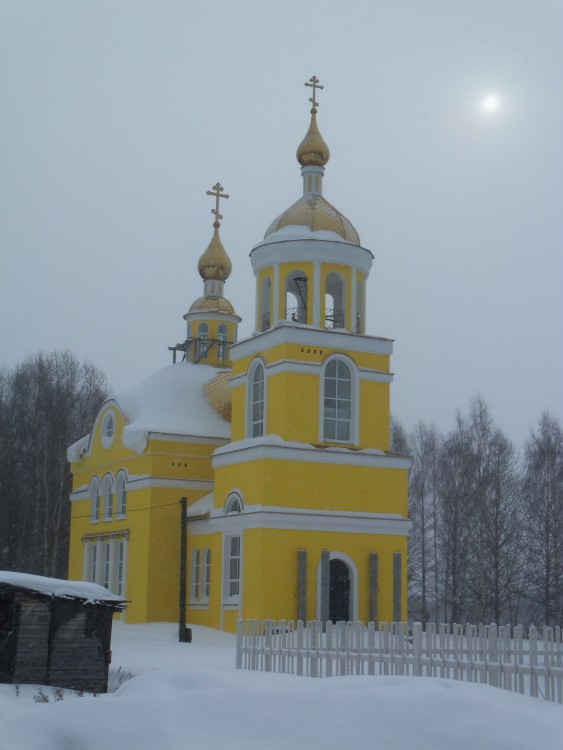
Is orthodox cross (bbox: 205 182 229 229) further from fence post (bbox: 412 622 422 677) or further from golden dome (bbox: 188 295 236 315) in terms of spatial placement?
fence post (bbox: 412 622 422 677)

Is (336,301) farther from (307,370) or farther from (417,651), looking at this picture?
(417,651)

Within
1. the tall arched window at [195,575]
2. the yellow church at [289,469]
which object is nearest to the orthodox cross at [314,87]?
the yellow church at [289,469]

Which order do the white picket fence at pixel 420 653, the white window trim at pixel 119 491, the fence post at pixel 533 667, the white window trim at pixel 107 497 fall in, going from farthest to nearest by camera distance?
1. the white window trim at pixel 107 497
2. the white window trim at pixel 119 491
3. the white picket fence at pixel 420 653
4. the fence post at pixel 533 667

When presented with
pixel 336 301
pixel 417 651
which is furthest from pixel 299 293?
pixel 417 651

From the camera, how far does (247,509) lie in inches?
973

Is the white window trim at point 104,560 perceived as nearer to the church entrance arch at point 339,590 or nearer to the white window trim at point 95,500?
the white window trim at point 95,500

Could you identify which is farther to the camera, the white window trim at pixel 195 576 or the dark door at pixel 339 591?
the white window trim at pixel 195 576

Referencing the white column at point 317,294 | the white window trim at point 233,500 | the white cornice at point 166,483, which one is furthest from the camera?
the white cornice at point 166,483

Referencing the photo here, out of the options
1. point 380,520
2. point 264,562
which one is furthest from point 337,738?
point 380,520

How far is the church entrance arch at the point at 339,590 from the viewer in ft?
81.4

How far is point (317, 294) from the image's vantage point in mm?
26031

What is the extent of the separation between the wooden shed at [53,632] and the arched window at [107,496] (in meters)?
17.3

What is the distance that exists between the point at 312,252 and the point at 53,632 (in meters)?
14.2

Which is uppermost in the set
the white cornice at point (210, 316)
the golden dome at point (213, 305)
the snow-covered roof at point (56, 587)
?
the golden dome at point (213, 305)
